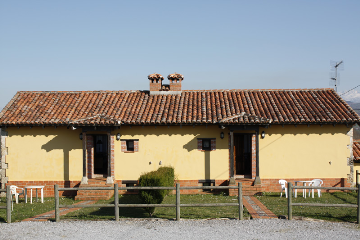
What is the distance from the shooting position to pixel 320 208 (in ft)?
37.8

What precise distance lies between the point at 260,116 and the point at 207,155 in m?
2.92

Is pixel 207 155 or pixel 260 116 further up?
pixel 260 116

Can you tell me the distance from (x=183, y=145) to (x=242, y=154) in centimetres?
314

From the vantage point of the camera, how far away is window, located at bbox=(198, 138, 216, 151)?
52.9 feet

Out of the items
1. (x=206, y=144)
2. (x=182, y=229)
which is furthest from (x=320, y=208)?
(x=206, y=144)

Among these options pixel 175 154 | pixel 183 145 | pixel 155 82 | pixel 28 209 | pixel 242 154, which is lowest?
pixel 28 209

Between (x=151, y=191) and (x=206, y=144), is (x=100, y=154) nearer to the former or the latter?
(x=206, y=144)

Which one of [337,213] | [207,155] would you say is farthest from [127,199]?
[337,213]

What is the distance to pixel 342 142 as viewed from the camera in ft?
52.3

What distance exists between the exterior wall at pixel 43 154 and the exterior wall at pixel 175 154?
1945mm

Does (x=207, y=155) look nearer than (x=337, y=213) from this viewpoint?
No

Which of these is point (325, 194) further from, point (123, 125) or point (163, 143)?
point (123, 125)

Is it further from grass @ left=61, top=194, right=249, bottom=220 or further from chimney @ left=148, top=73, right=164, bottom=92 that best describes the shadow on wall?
chimney @ left=148, top=73, right=164, bottom=92

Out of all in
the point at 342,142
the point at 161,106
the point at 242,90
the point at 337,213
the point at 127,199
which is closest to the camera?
the point at 337,213
